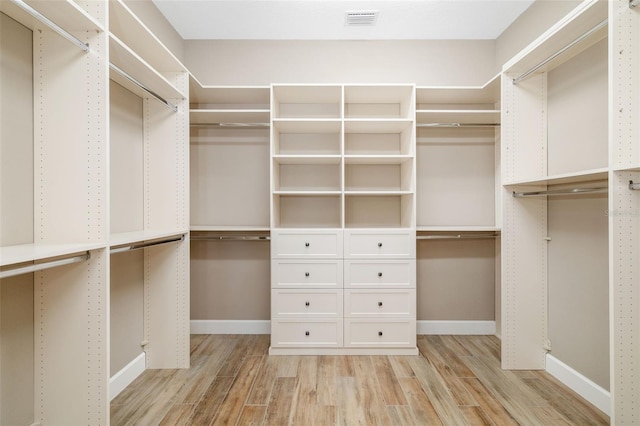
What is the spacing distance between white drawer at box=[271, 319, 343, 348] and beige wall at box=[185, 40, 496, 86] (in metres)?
2.15

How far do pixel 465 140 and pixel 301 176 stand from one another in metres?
1.57

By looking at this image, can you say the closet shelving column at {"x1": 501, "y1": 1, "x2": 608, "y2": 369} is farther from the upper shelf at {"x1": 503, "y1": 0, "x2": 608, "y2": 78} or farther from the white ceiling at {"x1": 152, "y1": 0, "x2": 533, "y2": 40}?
the white ceiling at {"x1": 152, "y1": 0, "x2": 533, "y2": 40}

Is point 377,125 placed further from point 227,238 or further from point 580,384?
point 580,384

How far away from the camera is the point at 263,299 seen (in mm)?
3230

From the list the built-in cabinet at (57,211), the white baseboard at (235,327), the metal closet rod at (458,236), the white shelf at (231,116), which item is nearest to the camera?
the built-in cabinet at (57,211)

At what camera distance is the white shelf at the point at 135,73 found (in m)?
1.73

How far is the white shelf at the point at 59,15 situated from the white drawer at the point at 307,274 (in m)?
1.87

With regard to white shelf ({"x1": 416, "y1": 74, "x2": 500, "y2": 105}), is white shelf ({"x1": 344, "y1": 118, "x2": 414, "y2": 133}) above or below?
below

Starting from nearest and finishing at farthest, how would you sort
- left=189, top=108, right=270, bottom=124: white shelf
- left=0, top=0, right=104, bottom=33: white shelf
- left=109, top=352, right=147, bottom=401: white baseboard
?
left=0, top=0, right=104, bottom=33: white shelf < left=109, top=352, right=147, bottom=401: white baseboard < left=189, top=108, right=270, bottom=124: white shelf

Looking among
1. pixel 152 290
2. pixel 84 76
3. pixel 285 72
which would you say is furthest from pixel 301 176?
pixel 84 76

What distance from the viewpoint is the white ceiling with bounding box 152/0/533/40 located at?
2.68 metres

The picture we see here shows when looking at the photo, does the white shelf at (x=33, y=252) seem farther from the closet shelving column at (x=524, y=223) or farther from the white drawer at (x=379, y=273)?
the closet shelving column at (x=524, y=223)

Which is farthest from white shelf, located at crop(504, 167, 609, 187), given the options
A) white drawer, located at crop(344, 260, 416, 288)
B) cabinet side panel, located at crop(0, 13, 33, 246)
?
cabinet side panel, located at crop(0, 13, 33, 246)

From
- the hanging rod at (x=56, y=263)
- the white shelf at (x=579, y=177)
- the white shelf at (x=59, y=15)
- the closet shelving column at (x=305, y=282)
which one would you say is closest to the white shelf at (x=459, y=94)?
the closet shelving column at (x=305, y=282)
